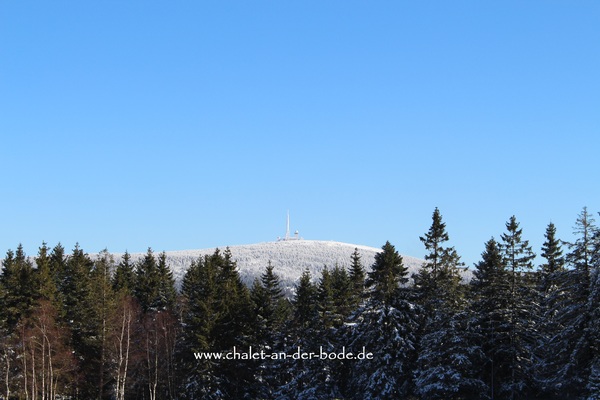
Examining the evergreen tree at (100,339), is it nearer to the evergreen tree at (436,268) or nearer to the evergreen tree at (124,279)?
the evergreen tree at (124,279)

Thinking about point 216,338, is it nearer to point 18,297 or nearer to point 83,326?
point 83,326

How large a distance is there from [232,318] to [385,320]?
16.1 m

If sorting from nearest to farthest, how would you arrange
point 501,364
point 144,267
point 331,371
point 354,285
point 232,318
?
point 501,364 → point 331,371 → point 232,318 → point 354,285 → point 144,267

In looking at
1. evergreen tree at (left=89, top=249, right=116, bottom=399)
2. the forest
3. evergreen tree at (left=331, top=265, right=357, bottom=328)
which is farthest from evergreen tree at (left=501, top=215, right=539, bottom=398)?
evergreen tree at (left=89, top=249, right=116, bottom=399)

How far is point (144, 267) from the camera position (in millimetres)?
87000

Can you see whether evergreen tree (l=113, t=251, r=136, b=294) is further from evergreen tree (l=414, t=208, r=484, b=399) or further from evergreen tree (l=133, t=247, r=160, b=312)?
evergreen tree (l=414, t=208, r=484, b=399)

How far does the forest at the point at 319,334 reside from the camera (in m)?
48.8

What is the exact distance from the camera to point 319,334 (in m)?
59.2

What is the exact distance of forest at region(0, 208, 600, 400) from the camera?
160 feet

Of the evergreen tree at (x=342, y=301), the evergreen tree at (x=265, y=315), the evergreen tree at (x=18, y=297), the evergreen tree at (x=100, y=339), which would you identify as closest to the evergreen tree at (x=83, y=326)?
the evergreen tree at (x=100, y=339)

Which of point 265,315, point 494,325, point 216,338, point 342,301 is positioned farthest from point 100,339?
point 494,325

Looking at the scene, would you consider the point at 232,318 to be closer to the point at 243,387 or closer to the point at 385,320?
the point at 243,387

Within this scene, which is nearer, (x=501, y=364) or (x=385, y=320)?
(x=501, y=364)

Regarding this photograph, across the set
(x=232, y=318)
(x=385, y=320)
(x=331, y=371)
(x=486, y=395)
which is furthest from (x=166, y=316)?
(x=486, y=395)
